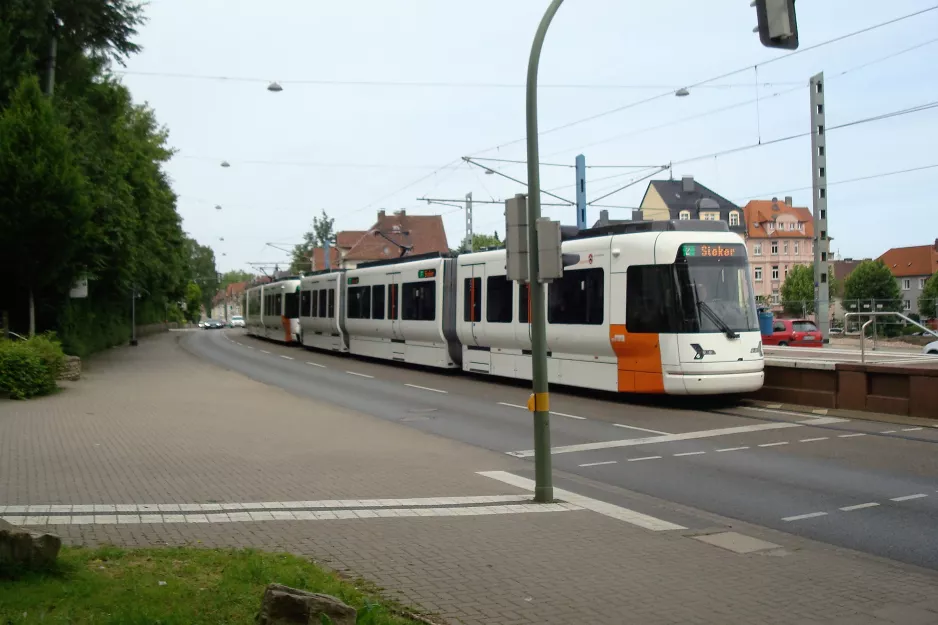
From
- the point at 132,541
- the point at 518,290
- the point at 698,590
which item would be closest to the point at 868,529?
the point at 698,590

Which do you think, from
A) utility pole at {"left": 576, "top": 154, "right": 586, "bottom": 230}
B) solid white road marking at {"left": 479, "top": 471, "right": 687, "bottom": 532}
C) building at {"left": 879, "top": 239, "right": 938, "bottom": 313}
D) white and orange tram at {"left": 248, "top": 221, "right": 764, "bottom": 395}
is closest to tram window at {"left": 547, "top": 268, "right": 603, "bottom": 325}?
white and orange tram at {"left": 248, "top": 221, "right": 764, "bottom": 395}

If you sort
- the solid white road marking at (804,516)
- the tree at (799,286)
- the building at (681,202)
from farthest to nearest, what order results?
the building at (681,202) → the tree at (799,286) → the solid white road marking at (804,516)

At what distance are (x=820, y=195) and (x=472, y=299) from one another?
14328mm

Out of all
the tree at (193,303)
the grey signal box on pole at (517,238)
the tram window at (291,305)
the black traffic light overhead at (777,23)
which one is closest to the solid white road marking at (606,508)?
the grey signal box on pole at (517,238)

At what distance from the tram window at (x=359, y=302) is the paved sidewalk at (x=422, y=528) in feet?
56.8

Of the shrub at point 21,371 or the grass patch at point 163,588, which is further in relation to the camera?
the shrub at point 21,371

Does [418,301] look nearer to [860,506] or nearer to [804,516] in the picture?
[860,506]

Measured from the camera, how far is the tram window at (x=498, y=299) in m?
21.7

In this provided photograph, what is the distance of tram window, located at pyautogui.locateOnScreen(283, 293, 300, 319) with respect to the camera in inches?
1674

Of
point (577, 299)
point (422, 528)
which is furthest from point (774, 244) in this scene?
point (422, 528)

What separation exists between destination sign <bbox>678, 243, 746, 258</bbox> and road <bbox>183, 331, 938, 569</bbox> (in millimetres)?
2903

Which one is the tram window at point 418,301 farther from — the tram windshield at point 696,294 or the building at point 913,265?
the building at point 913,265

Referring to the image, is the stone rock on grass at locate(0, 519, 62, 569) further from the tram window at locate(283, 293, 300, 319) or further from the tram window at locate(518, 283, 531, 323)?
the tram window at locate(283, 293, 300, 319)

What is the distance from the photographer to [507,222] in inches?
371
